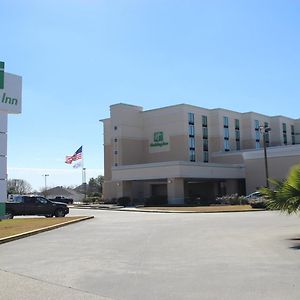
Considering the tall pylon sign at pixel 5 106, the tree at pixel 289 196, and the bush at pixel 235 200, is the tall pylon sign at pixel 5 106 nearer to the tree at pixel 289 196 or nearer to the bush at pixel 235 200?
the tree at pixel 289 196

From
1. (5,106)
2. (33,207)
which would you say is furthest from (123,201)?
(5,106)

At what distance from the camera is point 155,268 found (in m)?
10.8

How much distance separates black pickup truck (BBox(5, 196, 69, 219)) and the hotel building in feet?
98.8

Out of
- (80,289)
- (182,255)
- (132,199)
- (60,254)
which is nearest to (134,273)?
(80,289)

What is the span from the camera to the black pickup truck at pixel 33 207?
34312 mm

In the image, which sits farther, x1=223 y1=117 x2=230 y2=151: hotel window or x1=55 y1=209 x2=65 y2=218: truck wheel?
x1=223 y1=117 x2=230 y2=151: hotel window

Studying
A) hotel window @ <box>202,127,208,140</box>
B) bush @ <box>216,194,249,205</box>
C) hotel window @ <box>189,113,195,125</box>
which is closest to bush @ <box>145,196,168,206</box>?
bush @ <box>216,194,249,205</box>

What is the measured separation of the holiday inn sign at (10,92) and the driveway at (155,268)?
1303 cm

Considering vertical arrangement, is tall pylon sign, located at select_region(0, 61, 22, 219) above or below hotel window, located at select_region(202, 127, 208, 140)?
below

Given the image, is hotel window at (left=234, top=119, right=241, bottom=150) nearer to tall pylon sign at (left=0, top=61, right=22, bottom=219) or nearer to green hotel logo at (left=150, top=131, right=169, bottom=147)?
green hotel logo at (left=150, top=131, right=169, bottom=147)

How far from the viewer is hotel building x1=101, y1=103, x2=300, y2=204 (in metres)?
66.5

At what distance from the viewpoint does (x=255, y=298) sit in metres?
7.75

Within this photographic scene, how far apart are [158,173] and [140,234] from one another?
1792 inches

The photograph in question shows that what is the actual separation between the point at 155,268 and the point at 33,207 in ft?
82.5
